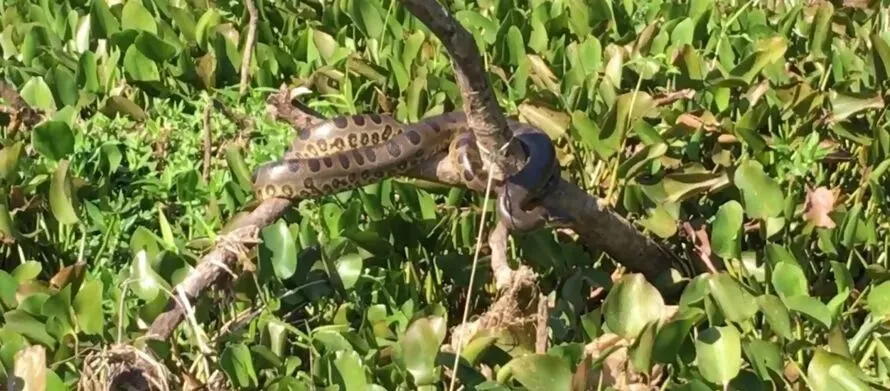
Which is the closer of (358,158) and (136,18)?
(358,158)

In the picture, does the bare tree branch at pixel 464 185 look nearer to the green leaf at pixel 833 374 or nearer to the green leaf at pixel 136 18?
the green leaf at pixel 833 374

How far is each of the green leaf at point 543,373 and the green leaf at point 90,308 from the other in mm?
939

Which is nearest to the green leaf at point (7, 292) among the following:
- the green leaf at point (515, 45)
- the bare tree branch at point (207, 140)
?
the bare tree branch at point (207, 140)

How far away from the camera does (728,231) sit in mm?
3486

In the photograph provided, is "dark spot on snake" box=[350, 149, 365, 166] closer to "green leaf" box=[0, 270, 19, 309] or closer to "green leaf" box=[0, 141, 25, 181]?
"green leaf" box=[0, 270, 19, 309]

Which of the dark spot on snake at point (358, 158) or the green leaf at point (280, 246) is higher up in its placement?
the dark spot on snake at point (358, 158)

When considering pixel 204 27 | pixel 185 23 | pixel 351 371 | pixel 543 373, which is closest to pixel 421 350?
pixel 351 371

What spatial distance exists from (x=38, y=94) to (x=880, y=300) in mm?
2677

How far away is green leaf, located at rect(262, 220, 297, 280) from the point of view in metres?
3.07

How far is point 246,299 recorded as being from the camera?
322cm

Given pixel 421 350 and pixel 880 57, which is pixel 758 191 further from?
pixel 421 350

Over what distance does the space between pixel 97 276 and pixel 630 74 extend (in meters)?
1.92

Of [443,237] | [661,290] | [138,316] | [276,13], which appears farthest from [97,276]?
[276,13]

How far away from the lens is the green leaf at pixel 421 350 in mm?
2930
